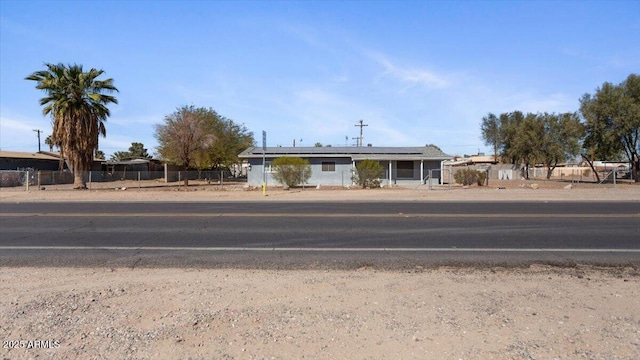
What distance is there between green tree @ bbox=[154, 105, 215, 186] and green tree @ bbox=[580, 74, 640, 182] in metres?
34.5

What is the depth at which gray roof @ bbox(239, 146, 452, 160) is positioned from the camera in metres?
38.1

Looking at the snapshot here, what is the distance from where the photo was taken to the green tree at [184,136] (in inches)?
1553

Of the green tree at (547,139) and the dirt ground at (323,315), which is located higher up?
the green tree at (547,139)

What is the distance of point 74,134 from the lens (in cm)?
3284

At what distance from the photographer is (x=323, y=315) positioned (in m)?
4.62

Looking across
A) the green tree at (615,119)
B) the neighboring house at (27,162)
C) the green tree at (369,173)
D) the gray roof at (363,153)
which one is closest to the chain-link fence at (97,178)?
the neighboring house at (27,162)

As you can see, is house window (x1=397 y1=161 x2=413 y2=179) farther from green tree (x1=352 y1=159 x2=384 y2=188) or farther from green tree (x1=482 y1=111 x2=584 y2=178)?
green tree (x1=482 y1=111 x2=584 y2=178)

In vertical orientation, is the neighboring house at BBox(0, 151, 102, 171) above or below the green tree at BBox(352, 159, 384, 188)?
above

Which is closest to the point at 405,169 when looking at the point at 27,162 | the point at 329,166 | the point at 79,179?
the point at 329,166

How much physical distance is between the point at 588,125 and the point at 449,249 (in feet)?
133

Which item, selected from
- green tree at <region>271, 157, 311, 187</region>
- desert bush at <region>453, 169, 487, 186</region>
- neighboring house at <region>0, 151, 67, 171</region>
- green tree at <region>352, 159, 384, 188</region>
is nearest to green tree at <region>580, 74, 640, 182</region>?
desert bush at <region>453, 169, 487, 186</region>

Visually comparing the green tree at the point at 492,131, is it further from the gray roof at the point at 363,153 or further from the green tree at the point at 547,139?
the gray roof at the point at 363,153

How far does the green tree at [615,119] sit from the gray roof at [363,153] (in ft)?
47.7

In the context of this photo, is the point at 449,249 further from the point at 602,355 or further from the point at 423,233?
the point at 602,355
